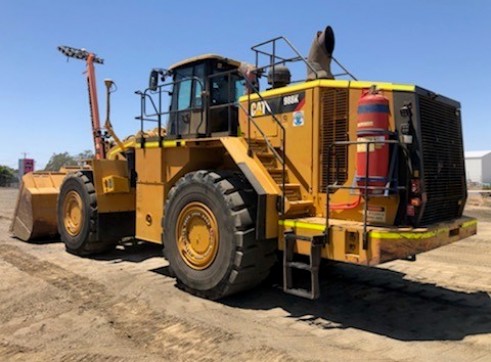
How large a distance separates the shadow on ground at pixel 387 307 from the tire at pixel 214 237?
1.35 feet

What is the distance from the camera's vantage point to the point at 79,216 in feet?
29.5

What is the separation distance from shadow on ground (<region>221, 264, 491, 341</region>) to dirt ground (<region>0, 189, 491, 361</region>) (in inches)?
0.5

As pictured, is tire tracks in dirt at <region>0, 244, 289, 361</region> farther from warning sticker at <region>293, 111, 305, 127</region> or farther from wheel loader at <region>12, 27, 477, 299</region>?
warning sticker at <region>293, 111, 305, 127</region>

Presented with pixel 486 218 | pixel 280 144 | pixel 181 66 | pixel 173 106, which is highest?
pixel 181 66

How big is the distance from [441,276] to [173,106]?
4897 mm

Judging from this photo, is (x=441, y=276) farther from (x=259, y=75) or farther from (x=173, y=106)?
(x=173, y=106)

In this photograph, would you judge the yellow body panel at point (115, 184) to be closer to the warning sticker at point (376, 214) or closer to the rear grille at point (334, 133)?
the rear grille at point (334, 133)

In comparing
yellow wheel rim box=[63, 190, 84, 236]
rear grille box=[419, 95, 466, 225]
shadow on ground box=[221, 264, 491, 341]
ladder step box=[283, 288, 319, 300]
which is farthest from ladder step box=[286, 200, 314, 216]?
yellow wheel rim box=[63, 190, 84, 236]

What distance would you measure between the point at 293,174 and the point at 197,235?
4.71ft

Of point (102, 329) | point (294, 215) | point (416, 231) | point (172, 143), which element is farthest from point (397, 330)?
point (172, 143)

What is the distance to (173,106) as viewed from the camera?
7.70 meters

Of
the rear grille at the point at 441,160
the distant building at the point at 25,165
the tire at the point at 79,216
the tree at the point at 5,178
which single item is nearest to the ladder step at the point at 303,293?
the rear grille at the point at 441,160

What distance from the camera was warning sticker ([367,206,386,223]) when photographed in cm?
519

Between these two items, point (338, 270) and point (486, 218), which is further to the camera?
point (486, 218)
